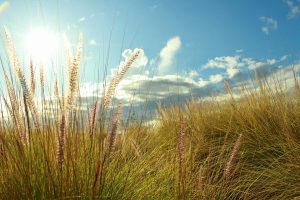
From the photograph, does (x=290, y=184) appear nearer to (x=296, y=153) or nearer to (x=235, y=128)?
(x=296, y=153)

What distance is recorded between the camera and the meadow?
90.9 inches

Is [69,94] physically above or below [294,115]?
above

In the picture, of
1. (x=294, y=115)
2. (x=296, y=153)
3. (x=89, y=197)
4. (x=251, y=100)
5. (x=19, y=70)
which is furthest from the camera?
(x=251, y=100)

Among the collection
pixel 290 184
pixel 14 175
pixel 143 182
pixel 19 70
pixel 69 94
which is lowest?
pixel 290 184

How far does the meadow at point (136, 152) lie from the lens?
2.31 metres

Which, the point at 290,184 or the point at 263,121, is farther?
the point at 263,121

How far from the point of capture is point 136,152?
3.87m

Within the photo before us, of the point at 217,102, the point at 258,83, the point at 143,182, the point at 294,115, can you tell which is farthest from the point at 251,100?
the point at 143,182

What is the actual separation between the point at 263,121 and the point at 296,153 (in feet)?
Result: 3.91

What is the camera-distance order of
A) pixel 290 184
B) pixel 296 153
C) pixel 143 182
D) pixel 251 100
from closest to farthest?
pixel 143 182 → pixel 290 184 → pixel 296 153 → pixel 251 100

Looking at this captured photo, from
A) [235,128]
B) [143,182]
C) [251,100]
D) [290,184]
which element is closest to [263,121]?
[235,128]

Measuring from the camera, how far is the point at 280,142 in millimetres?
5078

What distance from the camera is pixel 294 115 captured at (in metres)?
5.66

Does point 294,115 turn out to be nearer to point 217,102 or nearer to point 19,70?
point 217,102
